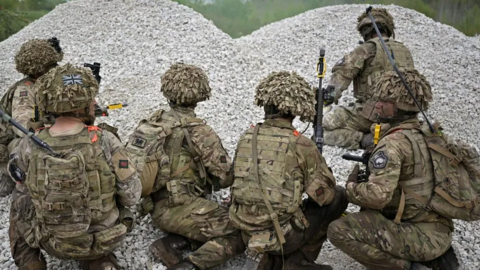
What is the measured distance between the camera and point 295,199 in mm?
4070

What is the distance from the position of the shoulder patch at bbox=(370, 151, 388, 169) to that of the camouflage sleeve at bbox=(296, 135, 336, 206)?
0.48m

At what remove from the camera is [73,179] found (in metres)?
3.54

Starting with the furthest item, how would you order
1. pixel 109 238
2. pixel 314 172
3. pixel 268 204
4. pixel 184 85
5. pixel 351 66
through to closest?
pixel 351 66 < pixel 184 85 < pixel 314 172 < pixel 268 204 < pixel 109 238

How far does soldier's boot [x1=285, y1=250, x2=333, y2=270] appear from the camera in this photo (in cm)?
439

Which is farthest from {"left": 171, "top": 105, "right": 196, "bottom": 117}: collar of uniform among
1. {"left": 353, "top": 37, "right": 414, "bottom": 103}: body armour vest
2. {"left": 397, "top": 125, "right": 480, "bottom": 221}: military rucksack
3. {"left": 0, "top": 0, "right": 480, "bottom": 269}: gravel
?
{"left": 353, "top": 37, "right": 414, "bottom": 103}: body armour vest

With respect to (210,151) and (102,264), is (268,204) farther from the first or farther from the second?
(102,264)

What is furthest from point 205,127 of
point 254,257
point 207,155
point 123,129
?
point 123,129

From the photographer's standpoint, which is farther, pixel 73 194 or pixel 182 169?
pixel 182 169

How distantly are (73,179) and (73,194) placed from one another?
136 millimetres

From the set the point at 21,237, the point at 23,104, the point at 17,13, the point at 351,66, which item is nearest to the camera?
the point at 21,237

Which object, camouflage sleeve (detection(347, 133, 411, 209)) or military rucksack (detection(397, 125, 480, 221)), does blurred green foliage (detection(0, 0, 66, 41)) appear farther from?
military rucksack (detection(397, 125, 480, 221))

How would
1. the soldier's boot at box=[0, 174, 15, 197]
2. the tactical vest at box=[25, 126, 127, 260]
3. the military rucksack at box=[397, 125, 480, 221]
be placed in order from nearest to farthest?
the tactical vest at box=[25, 126, 127, 260], the military rucksack at box=[397, 125, 480, 221], the soldier's boot at box=[0, 174, 15, 197]

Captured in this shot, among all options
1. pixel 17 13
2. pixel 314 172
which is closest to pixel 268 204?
pixel 314 172

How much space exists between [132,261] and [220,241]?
1001 millimetres
